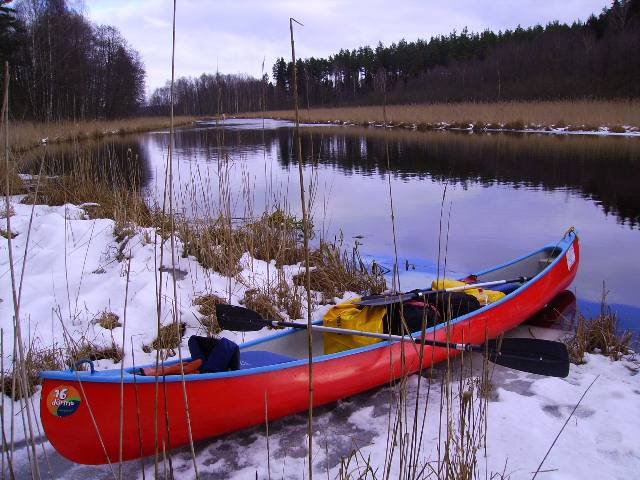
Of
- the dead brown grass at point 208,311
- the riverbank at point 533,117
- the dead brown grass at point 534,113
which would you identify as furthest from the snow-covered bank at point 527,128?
the dead brown grass at point 208,311

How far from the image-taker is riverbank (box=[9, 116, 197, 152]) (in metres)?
7.53

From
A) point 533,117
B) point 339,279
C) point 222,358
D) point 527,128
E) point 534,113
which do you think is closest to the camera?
point 222,358

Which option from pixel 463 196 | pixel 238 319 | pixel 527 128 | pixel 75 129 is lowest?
pixel 238 319

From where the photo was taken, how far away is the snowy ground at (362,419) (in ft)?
7.68

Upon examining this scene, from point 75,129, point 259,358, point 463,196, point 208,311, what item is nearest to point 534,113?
point 463,196

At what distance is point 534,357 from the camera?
2.60 metres

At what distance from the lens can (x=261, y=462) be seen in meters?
2.45

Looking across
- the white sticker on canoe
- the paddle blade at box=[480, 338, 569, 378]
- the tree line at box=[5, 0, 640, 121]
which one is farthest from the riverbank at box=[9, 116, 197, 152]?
the paddle blade at box=[480, 338, 569, 378]

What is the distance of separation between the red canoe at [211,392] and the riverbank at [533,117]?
13.2m

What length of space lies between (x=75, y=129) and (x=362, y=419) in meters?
6.26

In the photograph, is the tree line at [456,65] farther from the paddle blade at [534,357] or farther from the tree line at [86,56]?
the paddle blade at [534,357]

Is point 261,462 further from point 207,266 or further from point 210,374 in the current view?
point 207,266

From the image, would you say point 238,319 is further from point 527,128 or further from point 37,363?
point 527,128

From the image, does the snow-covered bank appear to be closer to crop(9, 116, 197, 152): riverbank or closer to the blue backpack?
crop(9, 116, 197, 152): riverbank
